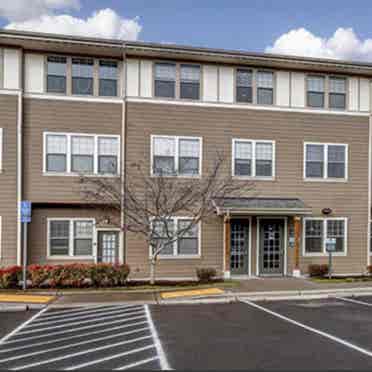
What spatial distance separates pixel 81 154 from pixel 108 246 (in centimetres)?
402

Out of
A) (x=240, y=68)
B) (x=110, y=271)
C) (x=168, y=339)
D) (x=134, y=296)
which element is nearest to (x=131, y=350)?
(x=168, y=339)

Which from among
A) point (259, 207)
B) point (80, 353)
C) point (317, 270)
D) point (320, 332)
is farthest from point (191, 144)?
point (80, 353)

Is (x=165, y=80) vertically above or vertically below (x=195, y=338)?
above

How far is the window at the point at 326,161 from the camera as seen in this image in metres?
17.6

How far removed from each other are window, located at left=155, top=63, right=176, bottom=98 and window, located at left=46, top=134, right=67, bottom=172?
4398 mm

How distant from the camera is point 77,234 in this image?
16.2 metres

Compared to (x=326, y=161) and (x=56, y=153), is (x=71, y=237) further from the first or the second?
(x=326, y=161)

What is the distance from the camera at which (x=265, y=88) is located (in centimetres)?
1736

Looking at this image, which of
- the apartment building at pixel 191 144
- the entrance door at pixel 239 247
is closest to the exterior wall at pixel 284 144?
the apartment building at pixel 191 144

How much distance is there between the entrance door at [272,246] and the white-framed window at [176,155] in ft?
12.9

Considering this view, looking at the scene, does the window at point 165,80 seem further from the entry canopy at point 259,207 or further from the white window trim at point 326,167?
the white window trim at point 326,167

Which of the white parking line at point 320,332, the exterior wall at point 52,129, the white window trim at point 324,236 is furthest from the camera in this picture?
the white window trim at point 324,236

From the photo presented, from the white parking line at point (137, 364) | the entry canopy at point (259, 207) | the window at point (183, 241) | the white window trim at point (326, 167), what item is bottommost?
the white parking line at point (137, 364)

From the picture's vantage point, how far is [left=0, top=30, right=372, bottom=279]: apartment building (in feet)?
51.1
